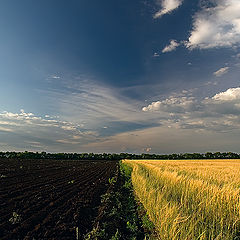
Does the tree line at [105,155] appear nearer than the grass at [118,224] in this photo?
No

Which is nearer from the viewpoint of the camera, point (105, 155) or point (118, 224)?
point (118, 224)

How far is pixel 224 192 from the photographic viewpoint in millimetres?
5305

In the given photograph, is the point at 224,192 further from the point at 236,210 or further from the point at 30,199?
the point at 30,199

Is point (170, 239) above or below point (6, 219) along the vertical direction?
above

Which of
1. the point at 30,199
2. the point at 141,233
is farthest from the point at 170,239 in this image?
the point at 30,199

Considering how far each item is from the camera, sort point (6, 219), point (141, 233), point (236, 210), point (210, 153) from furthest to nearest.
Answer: point (210, 153), point (6, 219), point (141, 233), point (236, 210)

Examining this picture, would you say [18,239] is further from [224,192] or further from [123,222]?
[224,192]

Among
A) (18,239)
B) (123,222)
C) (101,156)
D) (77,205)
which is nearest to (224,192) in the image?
(123,222)

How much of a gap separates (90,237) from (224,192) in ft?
12.3

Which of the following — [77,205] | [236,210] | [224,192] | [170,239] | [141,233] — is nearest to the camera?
[170,239]

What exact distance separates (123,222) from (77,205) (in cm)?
279

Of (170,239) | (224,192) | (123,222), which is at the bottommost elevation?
(123,222)

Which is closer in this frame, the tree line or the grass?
the grass

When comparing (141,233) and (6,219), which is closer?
(141,233)
